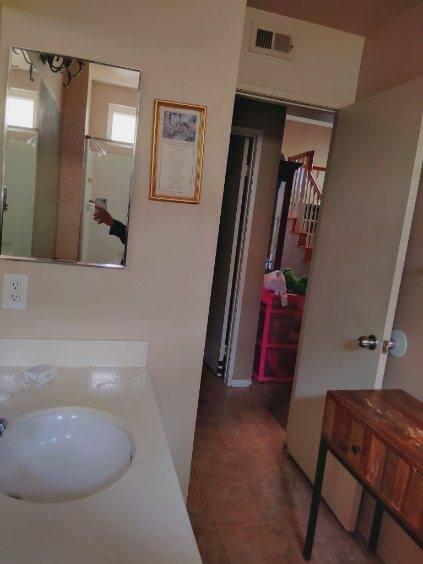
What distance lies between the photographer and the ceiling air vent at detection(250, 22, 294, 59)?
6.70ft

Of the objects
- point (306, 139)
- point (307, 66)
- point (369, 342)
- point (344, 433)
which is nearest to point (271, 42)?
point (307, 66)

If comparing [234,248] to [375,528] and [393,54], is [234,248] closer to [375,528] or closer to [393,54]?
[393,54]

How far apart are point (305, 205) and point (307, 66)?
131 inches

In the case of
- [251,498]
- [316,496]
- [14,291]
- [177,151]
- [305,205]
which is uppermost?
[305,205]

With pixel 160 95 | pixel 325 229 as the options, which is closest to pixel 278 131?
pixel 325 229

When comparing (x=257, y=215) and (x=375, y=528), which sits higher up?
(x=257, y=215)

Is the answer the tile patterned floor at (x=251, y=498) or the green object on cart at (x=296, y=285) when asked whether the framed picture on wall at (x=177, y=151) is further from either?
the green object on cart at (x=296, y=285)

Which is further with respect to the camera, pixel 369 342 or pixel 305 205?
pixel 305 205

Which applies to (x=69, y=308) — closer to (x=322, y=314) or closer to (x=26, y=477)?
(x=26, y=477)

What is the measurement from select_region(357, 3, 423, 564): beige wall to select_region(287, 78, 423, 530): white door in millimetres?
121

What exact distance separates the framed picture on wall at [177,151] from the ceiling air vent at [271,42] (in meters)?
0.98

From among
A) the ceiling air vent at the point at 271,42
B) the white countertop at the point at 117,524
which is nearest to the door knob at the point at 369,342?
the white countertop at the point at 117,524

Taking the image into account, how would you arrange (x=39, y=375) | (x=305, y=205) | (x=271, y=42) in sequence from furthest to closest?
(x=305, y=205) < (x=271, y=42) < (x=39, y=375)

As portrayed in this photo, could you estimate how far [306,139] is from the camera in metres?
5.95
